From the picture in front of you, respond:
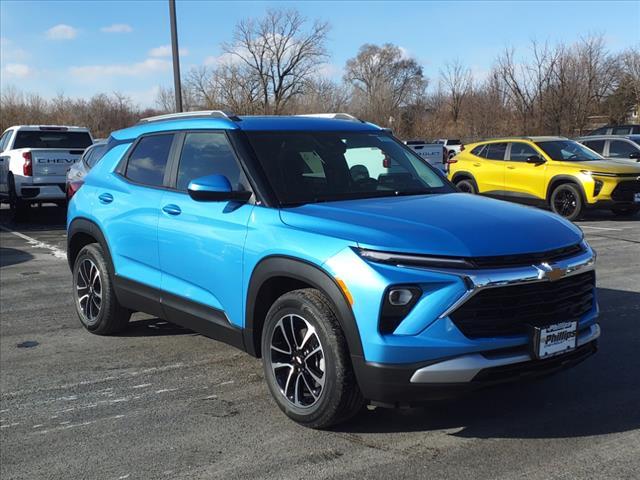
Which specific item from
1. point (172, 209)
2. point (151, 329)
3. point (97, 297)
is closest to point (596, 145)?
point (151, 329)

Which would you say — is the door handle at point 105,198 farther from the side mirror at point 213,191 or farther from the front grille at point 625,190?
the front grille at point 625,190

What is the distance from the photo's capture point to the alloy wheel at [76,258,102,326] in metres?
5.77

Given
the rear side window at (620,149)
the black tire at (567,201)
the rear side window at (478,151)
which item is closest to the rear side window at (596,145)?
the rear side window at (620,149)

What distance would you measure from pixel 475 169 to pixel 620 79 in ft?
95.0

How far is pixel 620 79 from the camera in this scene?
39344 millimetres

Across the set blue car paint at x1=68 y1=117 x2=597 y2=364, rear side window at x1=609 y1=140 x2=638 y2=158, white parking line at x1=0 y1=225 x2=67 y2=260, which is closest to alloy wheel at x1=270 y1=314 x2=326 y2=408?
blue car paint at x1=68 y1=117 x2=597 y2=364

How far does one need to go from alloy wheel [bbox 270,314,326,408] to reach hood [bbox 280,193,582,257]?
0.58 metres

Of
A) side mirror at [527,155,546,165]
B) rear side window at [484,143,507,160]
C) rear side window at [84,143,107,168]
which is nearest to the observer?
rear side window at [84,143,107,168]

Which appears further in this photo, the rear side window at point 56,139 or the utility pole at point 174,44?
the utility pole at point 174,44

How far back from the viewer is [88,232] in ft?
18.8

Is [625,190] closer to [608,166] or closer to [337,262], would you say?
[608,166]

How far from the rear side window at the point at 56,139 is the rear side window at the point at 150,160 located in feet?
32.3

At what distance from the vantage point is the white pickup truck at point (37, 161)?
1347 cm

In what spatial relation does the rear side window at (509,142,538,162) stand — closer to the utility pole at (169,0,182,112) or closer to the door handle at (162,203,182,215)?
A: the utility pole at (169,0,182,112)
